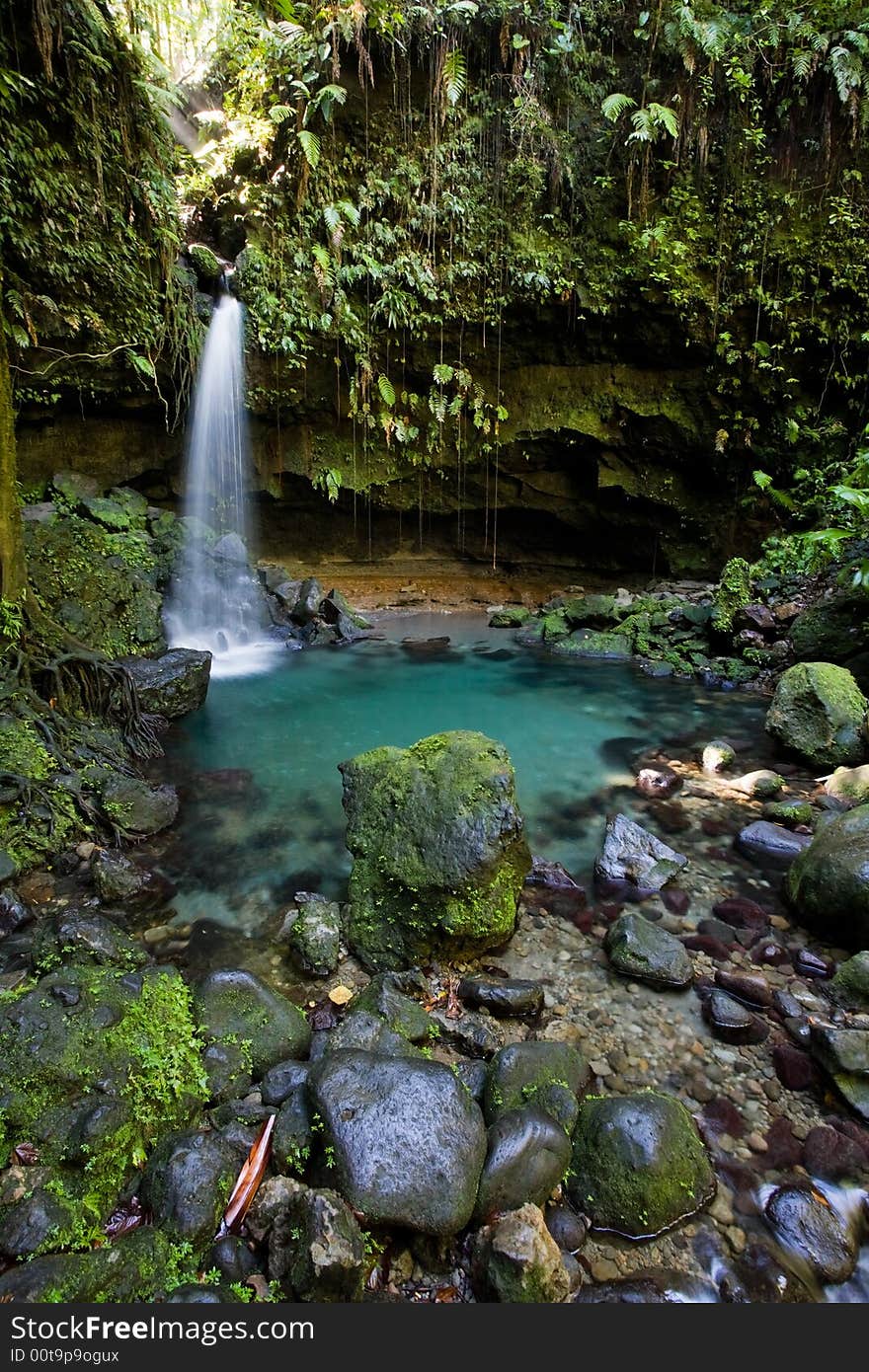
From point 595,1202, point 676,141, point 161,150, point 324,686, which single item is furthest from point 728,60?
point 595,1202

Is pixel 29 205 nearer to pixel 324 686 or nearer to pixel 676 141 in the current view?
pixel 324 686

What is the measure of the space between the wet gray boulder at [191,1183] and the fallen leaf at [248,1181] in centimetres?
3

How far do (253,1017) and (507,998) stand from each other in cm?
131

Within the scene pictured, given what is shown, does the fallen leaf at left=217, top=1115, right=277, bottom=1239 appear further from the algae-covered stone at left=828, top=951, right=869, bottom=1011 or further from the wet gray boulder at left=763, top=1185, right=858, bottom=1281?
the algae-covered stone at left=828, top=951, right=869, bottom=1011

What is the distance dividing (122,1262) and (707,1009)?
2.86 metres

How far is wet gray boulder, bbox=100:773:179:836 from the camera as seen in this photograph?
17.3 feet

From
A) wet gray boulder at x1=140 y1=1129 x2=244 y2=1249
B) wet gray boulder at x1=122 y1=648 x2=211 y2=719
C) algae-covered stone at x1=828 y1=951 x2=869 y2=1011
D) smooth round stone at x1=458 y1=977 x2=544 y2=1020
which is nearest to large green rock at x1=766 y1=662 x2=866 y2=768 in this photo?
algae-covered stone at x1=828 y1=951 x2=869 y2=1011

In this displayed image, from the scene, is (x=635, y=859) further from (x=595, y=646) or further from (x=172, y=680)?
(x=595, y=646)

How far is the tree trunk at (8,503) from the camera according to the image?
5730mm

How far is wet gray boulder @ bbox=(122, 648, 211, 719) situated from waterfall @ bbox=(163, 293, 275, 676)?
7.38ft

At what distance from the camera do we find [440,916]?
12.3 ft

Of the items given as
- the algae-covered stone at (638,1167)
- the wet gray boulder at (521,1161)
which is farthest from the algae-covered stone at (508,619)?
the wet gray boulder at (521,1161)

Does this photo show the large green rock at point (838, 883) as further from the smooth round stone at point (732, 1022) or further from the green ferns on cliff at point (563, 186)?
the green ferns on cliff at point (563, 186)

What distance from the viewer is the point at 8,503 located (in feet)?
19.1
